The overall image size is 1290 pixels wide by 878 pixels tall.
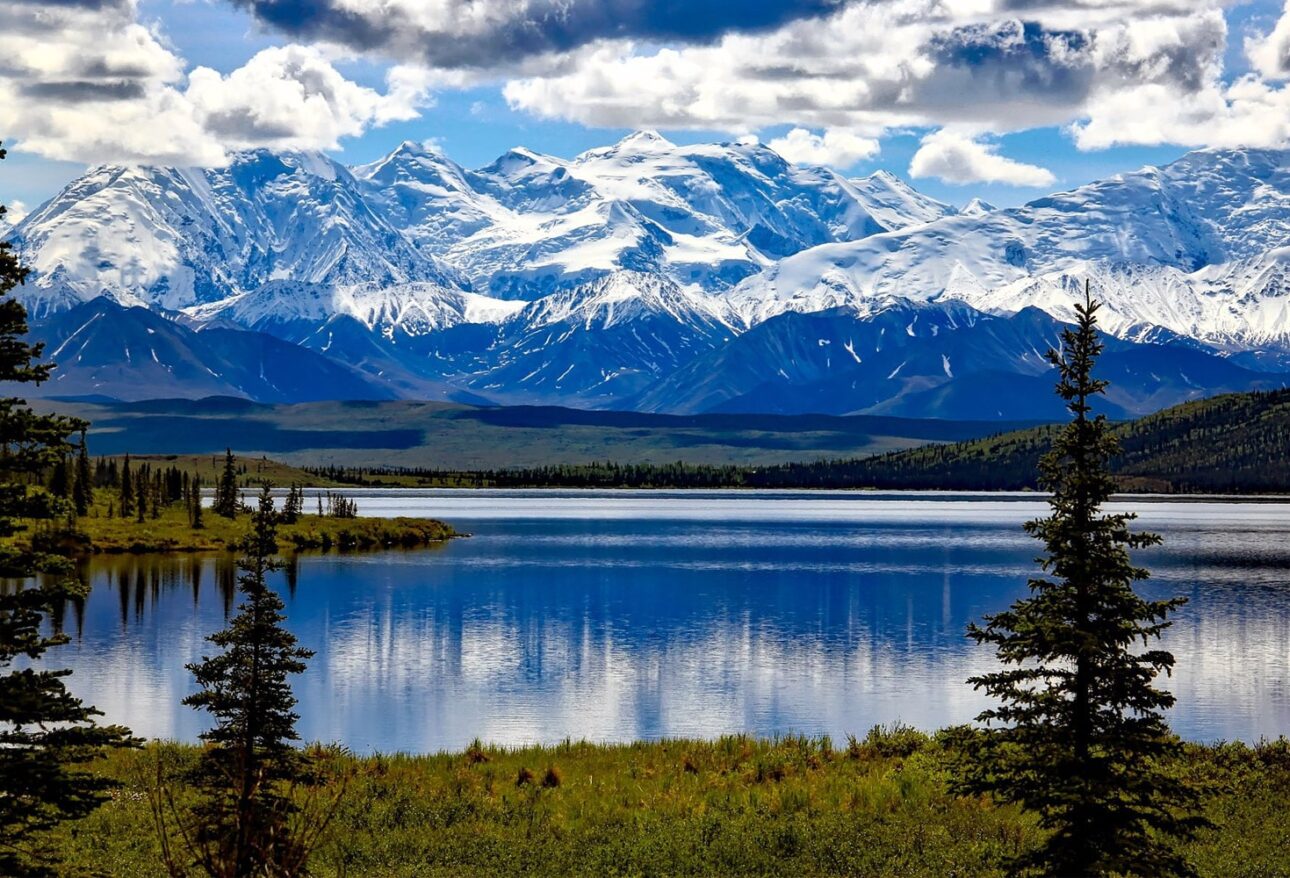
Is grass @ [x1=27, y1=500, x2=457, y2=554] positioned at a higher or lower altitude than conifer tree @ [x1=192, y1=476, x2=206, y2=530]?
lower

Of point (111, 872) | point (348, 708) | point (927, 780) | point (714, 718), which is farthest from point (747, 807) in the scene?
point (348, 708)

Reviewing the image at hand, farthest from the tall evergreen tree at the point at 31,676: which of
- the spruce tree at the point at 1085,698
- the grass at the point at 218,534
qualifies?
the grass at the point at 218,534

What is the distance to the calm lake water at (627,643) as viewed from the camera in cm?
6072

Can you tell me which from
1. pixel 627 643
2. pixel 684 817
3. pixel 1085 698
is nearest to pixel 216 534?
pixel 627 643

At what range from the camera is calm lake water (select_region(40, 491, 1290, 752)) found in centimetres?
6072

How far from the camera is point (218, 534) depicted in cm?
16200

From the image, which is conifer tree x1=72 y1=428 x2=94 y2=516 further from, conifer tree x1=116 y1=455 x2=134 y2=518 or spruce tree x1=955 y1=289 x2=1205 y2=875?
spruce tree x1=955 y1=289 x2=1205 y2=875

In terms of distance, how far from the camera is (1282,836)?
109 ft

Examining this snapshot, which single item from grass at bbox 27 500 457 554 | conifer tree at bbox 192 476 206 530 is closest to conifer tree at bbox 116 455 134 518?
grass at bbox 27 500 457 554

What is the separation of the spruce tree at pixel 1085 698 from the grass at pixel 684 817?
3298 mm

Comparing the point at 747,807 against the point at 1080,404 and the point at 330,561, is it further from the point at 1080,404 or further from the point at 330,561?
the point at 330,561

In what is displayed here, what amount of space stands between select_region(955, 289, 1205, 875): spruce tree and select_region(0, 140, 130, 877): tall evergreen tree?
14.8 m

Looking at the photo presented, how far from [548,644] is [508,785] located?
4786 centimetres

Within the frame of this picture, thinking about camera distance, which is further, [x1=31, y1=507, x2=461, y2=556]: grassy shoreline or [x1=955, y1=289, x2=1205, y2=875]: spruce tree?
[x1=31, y1=507, x2=461, y2=556]: grassy shoreline
